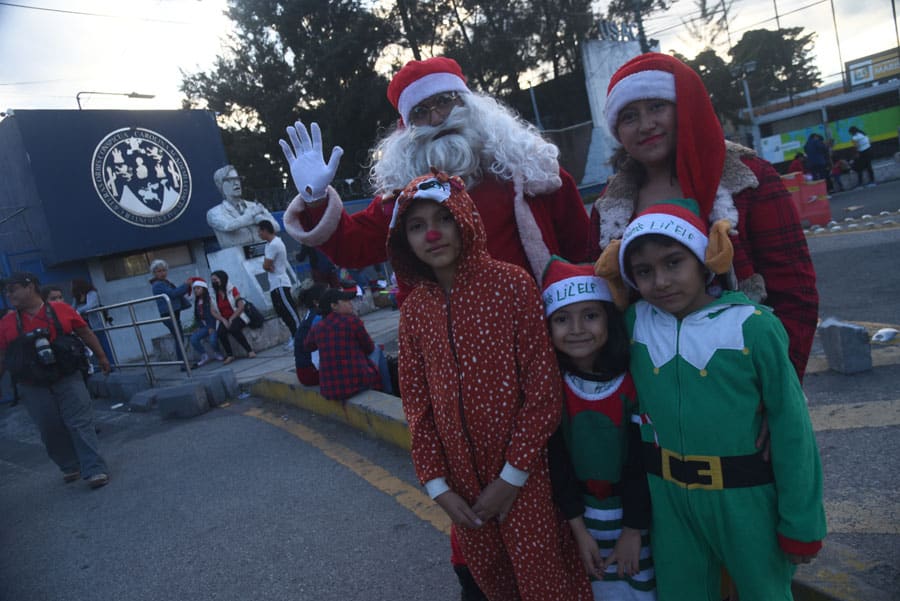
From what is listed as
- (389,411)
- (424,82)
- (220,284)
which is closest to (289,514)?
(389,411)

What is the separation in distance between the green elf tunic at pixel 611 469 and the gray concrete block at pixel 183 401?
17.9ft

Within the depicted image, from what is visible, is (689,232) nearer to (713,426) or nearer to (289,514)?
(713,426)

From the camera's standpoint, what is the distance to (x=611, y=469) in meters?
1.70

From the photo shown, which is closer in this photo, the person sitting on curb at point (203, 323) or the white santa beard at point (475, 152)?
the white santa beard at point (475, 152)

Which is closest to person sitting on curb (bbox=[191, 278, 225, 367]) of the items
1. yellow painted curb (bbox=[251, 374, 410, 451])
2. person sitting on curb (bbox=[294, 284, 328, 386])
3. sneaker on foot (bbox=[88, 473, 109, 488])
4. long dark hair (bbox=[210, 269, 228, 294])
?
long dark hair (bbox=[210, 269, 228, 294])

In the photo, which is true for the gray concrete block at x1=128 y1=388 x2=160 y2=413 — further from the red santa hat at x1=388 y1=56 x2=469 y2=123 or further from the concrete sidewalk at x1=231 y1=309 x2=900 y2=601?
the red santa hat at x1=388 y1=56 x2=469 y2=123

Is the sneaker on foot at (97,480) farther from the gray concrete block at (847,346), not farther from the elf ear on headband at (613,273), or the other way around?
the gray concrete block at (847,346)

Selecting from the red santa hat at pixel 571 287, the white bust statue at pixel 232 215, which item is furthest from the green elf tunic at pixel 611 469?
the white bust statue at pixel 232 215

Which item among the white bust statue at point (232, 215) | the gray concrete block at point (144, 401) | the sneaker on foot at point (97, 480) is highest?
the white bust statue at point (232, 215)

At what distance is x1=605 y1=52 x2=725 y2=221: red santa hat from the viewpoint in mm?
1649

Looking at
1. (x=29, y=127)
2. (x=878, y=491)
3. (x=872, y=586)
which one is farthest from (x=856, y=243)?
(x=29, y=127)

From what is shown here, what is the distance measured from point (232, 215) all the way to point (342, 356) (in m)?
7.33

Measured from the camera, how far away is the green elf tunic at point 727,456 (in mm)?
1453

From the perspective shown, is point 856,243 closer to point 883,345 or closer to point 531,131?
point 883,345
